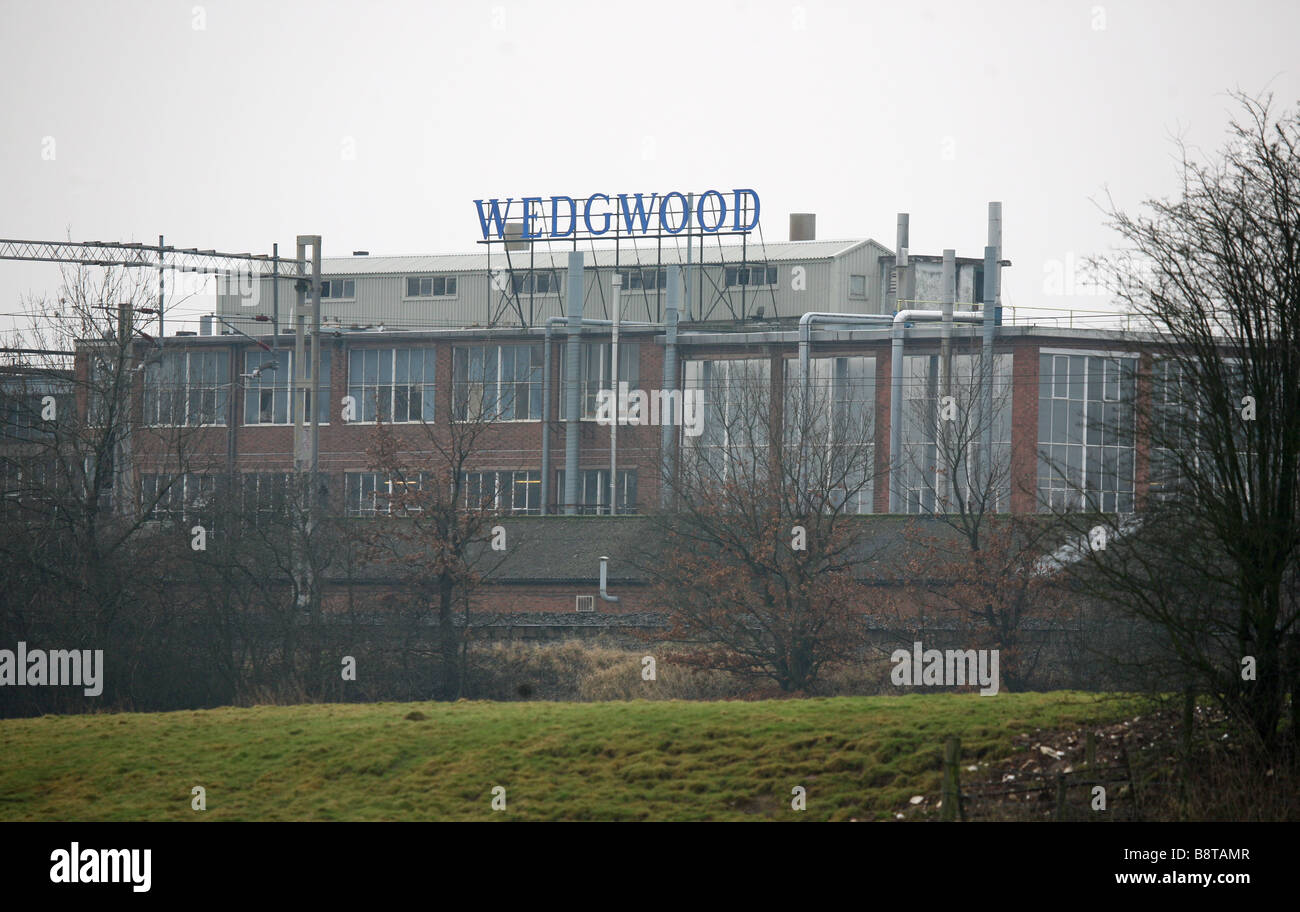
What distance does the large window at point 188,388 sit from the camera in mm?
43875

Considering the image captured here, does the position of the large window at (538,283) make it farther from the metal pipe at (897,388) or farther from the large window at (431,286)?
the metal pipe at (897,388)

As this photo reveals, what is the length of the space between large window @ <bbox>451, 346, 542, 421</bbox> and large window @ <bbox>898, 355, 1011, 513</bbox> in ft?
41.6

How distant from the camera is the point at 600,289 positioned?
181 feet

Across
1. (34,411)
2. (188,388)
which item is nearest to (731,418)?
(34,411)

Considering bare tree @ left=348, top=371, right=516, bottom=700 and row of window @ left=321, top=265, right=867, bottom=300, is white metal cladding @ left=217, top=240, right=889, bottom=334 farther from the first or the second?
bare tree @ left=348, top=371, right=516, bottom=700

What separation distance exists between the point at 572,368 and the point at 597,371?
135 centimetres

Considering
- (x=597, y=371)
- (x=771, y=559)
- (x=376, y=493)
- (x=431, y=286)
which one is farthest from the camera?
(x=431, y=286)

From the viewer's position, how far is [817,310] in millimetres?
56656

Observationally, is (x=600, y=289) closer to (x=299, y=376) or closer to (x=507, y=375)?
(x=507, y=375)

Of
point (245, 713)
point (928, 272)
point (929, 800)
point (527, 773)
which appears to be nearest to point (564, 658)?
point (245, 713)

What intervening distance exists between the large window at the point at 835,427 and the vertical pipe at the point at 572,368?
6992 mm

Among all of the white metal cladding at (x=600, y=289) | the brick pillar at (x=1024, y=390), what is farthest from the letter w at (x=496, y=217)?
the brick pillar at (x=1024, y=390)
